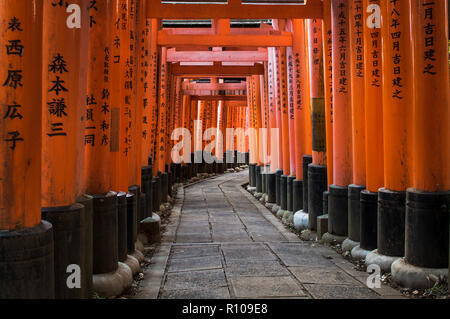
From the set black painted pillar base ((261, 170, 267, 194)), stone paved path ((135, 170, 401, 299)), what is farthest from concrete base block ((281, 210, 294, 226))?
black painted pillar base ((261, 170, 267, 194))

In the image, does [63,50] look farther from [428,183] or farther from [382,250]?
[382,250]

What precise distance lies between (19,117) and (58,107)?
0.61 metres

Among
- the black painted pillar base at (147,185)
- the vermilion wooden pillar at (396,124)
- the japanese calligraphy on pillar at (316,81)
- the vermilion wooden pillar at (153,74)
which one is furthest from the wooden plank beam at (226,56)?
the vermilion wooden pillar at (396,124)

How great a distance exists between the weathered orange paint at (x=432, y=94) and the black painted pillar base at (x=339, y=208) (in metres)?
2.10

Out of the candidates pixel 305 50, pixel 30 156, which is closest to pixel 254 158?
pixel 305 50

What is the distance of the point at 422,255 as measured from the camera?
399 cm

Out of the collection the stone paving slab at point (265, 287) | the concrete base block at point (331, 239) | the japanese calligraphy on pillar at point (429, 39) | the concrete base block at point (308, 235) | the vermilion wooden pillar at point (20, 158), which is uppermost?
the japanese calligraphy on pillar at point (429, 39)

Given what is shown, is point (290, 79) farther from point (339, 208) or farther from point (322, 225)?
point (339, 208)

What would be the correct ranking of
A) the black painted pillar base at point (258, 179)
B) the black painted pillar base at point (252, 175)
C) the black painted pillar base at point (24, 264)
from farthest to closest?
the black painted pillar base at point (252, 175) < the black painted pillar base at point (258, 179) < the black painted pillar base at point (24, 264)

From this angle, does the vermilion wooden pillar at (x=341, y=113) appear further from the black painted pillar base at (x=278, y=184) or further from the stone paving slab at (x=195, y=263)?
the black painted pillar base at (x=278, y=184)

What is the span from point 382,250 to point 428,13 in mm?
2389

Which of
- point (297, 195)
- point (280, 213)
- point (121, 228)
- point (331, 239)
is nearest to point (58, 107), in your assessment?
point (121, 228)

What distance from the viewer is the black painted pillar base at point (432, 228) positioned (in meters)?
3.94

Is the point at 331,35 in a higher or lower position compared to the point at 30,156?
higher
